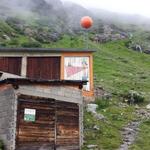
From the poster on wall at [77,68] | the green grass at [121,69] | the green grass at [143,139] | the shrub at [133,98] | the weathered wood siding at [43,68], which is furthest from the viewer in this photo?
the green grass at [121,69]

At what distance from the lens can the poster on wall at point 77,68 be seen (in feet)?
115

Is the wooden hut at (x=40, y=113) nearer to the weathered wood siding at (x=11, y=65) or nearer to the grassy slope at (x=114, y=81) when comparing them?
the grassy slope at (x=114, y=81)

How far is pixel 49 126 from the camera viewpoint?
2486 cm

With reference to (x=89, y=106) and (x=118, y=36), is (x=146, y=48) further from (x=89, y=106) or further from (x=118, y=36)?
(x=89, y=106)

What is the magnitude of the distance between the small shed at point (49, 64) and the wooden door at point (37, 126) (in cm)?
976

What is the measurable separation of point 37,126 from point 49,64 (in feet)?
37.7

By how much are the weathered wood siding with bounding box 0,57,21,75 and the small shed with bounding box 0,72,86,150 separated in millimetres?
8959

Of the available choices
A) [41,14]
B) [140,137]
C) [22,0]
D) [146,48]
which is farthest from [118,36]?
[140,137]

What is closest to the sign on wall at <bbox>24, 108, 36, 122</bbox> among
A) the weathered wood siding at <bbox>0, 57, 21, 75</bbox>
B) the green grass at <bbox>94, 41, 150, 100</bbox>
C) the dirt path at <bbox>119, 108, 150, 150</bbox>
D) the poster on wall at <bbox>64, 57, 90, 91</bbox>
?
the dirt path at <bbox>119, 108, 150, 150</bbox>

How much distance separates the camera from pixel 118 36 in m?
100

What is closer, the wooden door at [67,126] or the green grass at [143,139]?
the wooden door at [67,126]

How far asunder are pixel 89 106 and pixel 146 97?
9236 millimetres

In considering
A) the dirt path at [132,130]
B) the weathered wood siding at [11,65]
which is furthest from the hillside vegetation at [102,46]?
the weathered wood siding at [11,65]

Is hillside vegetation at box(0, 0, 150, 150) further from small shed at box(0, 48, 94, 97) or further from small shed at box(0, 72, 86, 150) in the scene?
small shed at box(0, 48, 94, 97)
